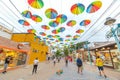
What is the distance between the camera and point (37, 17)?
924 centimetres

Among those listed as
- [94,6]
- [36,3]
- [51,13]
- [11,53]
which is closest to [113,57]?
[94,6]

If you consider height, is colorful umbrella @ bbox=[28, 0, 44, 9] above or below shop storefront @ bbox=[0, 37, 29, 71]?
above

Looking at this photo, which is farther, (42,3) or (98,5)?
(98,5)

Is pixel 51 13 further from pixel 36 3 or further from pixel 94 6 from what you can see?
pixel 94 6

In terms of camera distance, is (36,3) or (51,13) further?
(51,13)

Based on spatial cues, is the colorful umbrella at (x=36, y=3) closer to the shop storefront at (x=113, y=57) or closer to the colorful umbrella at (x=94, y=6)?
the colorful umbrella at (x=94, y=6)

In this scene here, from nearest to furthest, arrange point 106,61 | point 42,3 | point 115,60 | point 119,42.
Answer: point 42,3, point 119,42, point 115,60, point 106,61

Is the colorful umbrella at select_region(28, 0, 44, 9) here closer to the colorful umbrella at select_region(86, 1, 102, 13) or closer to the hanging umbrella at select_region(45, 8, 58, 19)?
the hanging umbrella at select_region(45, 8, 58, 19)

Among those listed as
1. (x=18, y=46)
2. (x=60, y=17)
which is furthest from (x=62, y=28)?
(x=18, y=46)

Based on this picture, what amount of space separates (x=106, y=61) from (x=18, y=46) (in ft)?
47.0

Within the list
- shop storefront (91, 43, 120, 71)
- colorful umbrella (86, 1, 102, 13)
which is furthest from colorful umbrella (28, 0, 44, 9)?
shop storefront (91, 43, 120, 71)

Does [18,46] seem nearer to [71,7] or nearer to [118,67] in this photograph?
[71,7]

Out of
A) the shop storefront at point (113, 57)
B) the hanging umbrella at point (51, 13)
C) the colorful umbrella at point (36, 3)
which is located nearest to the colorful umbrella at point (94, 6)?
the hanging umbrella at point (51, 13)

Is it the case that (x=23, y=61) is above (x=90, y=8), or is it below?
below
